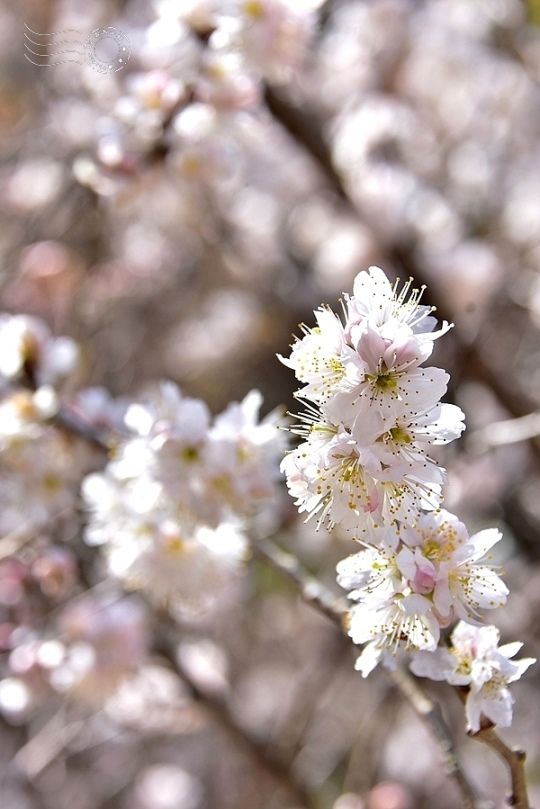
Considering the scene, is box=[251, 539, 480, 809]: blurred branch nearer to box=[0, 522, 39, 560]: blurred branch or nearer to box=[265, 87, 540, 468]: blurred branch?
box=[0, 522, 39, 560]: blurred branch

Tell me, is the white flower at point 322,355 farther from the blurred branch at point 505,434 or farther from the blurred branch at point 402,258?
the blurred branch at point 402,258

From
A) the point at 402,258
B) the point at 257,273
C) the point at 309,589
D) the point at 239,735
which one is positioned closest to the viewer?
the point at 309,589

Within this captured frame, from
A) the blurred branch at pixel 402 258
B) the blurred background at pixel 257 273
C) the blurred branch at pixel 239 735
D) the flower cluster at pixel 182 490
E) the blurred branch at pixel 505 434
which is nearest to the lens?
the flower cluster at pixel 182 490

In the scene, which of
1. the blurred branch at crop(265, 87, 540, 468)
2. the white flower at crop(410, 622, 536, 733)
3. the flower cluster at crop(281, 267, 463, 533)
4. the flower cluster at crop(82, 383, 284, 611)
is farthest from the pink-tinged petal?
the blurred branch at crop(265, 87, 540, 468)

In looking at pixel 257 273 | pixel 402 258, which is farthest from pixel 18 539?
pixel 257 273

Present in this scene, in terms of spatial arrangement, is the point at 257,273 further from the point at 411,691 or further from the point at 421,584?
the point at 421,584

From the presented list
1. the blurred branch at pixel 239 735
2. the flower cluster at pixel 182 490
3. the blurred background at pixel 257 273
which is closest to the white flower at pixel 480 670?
the flower cluster at pixel 182 490
